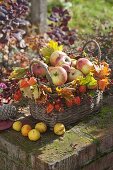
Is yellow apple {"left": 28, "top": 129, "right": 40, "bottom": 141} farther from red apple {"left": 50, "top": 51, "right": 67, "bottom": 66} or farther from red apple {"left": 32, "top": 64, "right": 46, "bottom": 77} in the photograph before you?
red apple {"left": 50, "top": 51, "right": 67, "bottom": 66}

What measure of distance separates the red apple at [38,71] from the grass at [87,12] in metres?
3.72

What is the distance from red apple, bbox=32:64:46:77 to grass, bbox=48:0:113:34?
12.2 feet

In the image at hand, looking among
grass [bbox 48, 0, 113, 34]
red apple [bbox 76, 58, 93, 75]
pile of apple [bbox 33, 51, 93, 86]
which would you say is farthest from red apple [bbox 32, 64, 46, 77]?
grass [bbox 48, 0, 113, 34]

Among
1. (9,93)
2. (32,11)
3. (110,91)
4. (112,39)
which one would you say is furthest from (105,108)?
(32,11)

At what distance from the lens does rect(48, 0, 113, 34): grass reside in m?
7.73

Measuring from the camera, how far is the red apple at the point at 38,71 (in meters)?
3.86

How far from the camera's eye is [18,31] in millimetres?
5543

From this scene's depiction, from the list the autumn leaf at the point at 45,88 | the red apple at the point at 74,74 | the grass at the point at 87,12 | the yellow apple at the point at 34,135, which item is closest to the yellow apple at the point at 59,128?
the yellow apple at the point at 34,135

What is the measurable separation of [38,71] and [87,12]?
14.9ft

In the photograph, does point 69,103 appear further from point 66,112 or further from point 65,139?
point 65,139

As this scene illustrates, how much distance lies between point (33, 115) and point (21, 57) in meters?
1.90

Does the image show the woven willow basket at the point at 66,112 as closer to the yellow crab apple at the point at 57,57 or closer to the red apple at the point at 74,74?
the red apple at the point at 74,74

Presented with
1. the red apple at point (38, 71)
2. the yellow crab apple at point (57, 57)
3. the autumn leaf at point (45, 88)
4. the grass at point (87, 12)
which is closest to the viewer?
the autumn leaf at point (45, 88)

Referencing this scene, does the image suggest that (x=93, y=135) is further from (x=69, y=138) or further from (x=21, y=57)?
(x=21, y=57)
